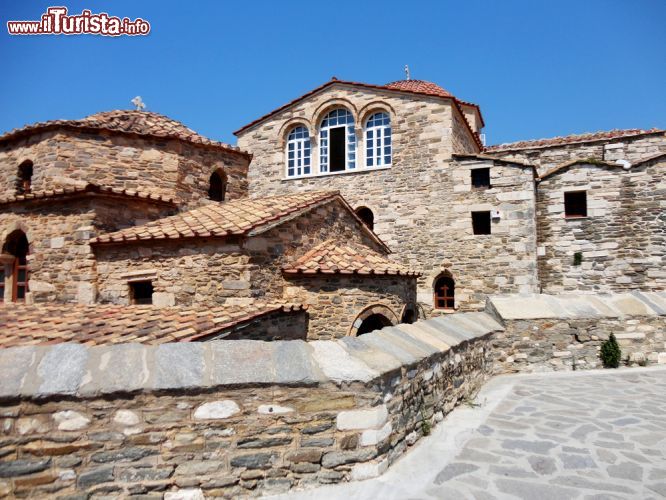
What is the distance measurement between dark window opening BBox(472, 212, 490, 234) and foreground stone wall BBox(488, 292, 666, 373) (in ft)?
20.9

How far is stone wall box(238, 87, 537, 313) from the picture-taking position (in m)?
13.4

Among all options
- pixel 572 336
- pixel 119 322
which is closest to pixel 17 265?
pixel 119 322

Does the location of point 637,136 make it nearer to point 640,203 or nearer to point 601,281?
point 640,203

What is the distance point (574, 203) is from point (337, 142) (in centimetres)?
831

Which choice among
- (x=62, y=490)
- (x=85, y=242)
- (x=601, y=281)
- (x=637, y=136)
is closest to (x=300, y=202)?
(x=85, y=242)

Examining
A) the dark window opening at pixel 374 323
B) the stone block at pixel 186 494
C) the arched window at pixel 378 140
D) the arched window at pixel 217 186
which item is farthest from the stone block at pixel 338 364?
the arched window at pixel 378 140

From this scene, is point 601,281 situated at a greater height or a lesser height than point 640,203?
lesser

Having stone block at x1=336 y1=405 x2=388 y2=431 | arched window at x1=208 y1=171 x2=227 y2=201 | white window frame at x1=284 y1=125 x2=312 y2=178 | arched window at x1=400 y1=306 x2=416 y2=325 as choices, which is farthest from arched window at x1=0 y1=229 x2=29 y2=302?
stone block at x1=336 y1=405 x2=388 y2=431

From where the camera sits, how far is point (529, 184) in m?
13.3

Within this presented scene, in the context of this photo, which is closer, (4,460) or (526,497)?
(4,460)

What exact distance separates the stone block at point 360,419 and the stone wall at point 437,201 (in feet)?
35.8

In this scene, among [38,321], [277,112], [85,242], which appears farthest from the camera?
[277,112]

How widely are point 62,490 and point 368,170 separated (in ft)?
43.3

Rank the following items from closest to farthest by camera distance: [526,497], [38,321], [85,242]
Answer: [526,497]
[38,321]
[85,242]
